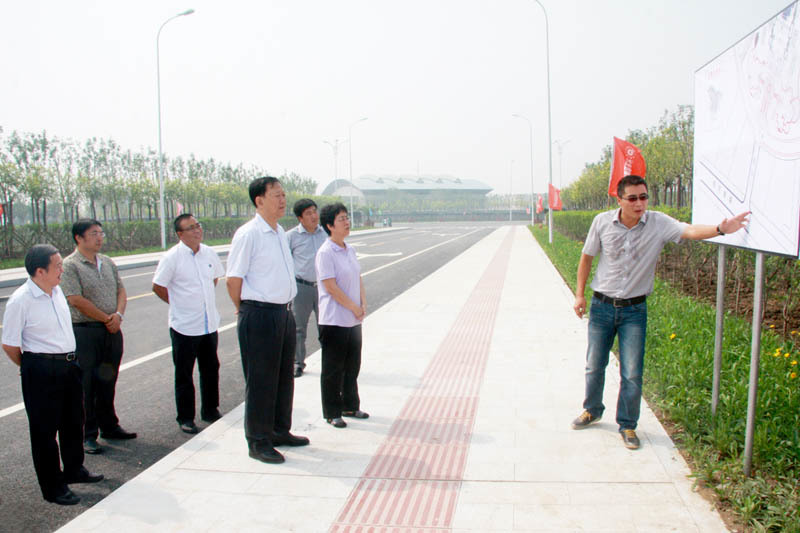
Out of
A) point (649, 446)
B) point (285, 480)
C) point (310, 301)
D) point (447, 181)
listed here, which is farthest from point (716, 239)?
A: point (447, 181)

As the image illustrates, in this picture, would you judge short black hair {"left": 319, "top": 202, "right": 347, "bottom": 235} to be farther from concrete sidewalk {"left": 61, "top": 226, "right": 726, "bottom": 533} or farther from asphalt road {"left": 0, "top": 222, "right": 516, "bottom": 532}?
asphalt road {"left": 0, "top": 222, "right": 516, "bottom": 532}

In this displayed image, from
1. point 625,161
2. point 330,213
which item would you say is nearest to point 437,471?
point 330,213

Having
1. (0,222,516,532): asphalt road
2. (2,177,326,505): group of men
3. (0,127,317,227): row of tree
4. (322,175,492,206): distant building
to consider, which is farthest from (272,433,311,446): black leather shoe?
(322,175,492,206): distant building

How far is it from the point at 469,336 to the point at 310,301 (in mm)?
2483

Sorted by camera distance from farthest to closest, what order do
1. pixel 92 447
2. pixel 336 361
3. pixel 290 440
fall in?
pixel 336 361, pixel 92 447, pixel 290 440

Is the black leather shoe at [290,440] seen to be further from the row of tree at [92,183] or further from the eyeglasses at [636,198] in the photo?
the row of tree at [92,183]

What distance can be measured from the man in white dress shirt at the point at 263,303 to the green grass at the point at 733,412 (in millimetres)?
2661

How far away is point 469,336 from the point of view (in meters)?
7.91

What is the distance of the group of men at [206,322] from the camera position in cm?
360

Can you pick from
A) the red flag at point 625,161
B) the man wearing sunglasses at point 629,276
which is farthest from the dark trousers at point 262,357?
the red flag at point 625,161

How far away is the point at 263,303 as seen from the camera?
3.98 meters

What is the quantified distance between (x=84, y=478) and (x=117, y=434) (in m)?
0.83

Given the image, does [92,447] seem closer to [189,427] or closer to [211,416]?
[189,427]

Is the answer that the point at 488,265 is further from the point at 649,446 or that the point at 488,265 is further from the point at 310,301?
the point at 649,446
